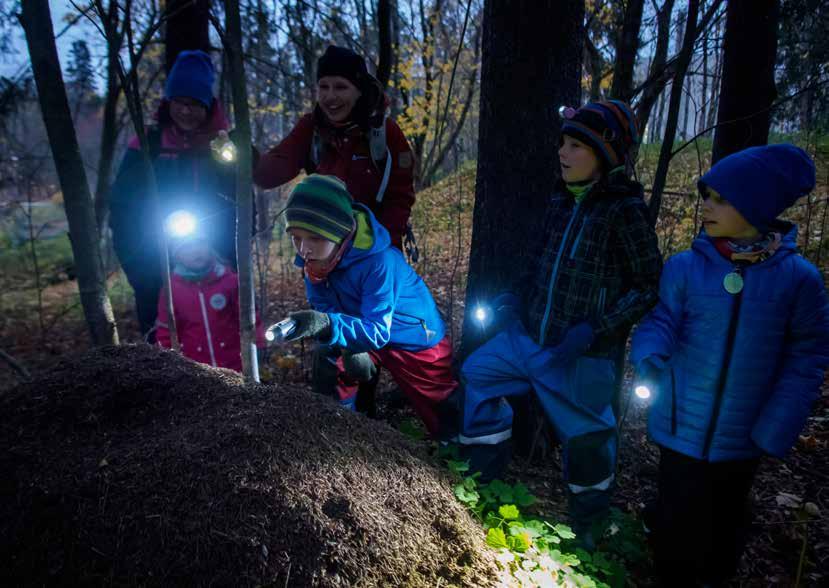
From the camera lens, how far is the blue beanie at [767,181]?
1.89m

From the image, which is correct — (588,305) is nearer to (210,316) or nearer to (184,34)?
(210,316)

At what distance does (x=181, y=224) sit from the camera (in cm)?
344

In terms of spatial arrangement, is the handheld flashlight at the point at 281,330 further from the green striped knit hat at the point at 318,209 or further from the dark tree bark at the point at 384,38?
the dark tree bark at the point at 384,38

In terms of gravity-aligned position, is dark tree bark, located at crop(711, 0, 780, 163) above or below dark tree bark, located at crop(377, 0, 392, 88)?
below

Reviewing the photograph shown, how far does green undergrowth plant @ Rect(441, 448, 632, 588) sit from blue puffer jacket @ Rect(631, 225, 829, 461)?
2.02ft

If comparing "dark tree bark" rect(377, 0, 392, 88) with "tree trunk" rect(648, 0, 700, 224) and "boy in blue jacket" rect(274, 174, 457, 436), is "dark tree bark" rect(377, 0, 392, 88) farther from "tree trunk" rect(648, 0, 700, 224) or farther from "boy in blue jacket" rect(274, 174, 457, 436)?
"tree trunk" rect(648, 0, 700, 224)

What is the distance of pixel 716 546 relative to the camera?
2.19 meters

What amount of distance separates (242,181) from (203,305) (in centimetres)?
138

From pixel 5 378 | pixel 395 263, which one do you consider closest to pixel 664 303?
pixel 395 263

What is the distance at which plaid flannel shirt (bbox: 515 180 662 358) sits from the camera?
2150 mm


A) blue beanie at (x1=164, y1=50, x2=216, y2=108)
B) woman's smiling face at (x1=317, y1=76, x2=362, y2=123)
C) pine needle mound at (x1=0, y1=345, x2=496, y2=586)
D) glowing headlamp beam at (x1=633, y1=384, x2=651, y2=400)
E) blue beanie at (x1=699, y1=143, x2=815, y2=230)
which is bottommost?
pine needle mound at (x1=0, y1=345, x2=496, y2=586)

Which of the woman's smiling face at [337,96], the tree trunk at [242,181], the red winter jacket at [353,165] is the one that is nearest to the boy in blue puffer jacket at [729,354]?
the red winter jacket at [353,165]

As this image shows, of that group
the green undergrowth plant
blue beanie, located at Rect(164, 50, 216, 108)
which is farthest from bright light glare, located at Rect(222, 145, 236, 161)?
the green undergrowth plant

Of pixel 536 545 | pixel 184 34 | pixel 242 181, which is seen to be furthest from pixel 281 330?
pixel 184 34
